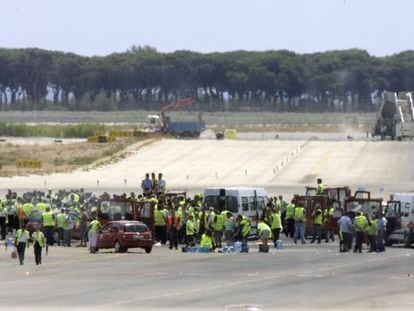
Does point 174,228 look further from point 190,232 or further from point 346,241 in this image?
point 346,241

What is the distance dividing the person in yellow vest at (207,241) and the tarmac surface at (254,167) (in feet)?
78.8

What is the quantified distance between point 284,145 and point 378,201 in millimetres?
50080

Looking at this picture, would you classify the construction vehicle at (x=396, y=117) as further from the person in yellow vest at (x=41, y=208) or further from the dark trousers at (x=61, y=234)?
the dark trousers at (x=61, y=234)

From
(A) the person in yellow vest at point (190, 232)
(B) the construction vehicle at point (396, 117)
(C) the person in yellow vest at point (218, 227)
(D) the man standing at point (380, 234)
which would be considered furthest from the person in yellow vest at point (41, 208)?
(B) the construction vehicle at point (396, 117)

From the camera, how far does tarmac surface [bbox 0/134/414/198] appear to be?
76.2 m

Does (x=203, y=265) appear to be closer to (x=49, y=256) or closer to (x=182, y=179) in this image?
(x=49, y=256)

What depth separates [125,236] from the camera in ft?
147

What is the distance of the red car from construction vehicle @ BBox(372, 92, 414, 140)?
61.6m

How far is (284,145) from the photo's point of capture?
326 feet

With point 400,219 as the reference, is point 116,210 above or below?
above

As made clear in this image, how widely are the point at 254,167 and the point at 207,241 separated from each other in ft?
135

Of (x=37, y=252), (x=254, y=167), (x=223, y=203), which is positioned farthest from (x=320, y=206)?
(x=254, y=167)

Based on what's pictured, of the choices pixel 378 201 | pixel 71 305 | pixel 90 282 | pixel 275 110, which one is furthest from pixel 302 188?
pixel 275 110

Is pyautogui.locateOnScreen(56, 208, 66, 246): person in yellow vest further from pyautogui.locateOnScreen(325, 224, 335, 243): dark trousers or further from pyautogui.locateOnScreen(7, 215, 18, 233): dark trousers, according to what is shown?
pyautogui.locateOnScreen(325, 224, 335, 243): dark trousers
